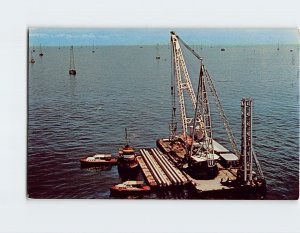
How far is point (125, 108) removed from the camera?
3752mm

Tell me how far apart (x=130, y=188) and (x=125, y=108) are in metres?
0.54

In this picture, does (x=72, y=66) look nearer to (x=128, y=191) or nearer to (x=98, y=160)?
(x=98, y=160)

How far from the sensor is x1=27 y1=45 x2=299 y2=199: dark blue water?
366cm

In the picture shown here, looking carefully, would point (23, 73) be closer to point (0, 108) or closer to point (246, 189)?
point (0, 108)

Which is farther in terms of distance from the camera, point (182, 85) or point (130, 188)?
point (182, 85)

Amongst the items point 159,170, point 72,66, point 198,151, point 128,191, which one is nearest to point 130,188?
point 128,191

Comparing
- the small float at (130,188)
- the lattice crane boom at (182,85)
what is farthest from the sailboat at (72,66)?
the small float at (130,188)

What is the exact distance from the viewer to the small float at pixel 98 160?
3.70 metres

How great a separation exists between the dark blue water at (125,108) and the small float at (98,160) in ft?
0.13

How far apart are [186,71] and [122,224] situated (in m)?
1.11

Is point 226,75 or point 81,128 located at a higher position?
point 226,75

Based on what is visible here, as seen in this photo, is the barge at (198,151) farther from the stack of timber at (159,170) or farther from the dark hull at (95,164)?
the dark hull at (95,164)

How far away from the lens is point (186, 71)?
12.4 ft
